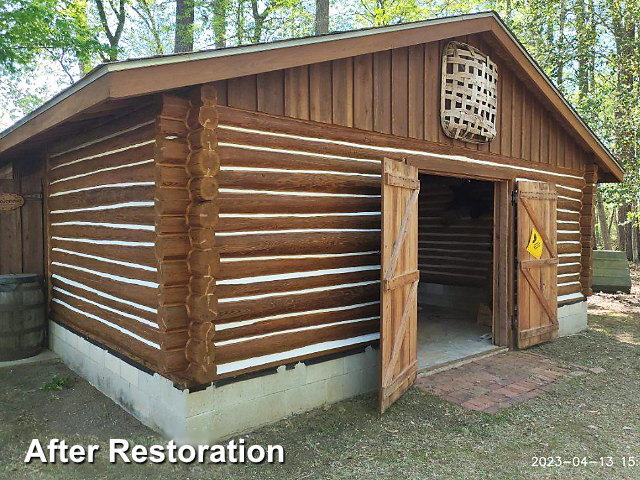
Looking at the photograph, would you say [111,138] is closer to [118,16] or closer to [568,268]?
[568,268]

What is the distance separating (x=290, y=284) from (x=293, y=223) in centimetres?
58

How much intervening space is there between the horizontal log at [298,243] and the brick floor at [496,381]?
1.78 metres

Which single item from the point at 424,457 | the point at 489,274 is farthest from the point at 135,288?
the point at 489,274

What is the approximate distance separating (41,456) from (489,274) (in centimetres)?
754

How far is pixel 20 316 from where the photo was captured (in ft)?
20.1

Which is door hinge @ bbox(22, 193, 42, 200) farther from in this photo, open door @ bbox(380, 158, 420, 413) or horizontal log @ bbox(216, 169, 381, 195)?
open door @ bbox(380, 158, 420, 413)

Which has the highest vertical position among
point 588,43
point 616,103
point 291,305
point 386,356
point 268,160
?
point 588,43

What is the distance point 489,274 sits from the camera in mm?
9078

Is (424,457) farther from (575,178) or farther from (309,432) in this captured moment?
(575,178)

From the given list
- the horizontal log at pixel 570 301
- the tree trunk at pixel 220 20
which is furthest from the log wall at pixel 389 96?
the tree trunk at pixel 220 20

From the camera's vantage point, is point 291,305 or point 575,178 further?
point 575,178

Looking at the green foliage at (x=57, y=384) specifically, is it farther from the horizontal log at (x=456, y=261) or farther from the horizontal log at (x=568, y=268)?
the horizontal log at (x=568, y=268)

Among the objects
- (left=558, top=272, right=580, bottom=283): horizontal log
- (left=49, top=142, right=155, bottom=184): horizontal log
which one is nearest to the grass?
(left=49, top=142, right=155, bottom=184): horizontal log

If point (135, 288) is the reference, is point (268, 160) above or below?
above
